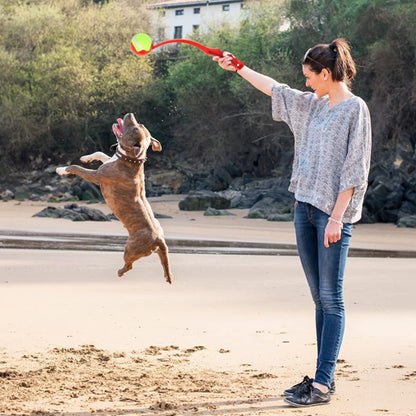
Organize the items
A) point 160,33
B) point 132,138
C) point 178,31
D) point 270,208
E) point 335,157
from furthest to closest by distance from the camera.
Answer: point 178,31
point 160,33
point 270,208
point 335,157
point 132,138

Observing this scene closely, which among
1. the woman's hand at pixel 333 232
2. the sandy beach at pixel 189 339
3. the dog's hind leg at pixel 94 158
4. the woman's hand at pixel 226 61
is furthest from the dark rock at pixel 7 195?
the woman's hand at pixel 333 232

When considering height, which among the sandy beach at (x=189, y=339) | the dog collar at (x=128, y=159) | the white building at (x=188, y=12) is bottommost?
the sandy beach at (x=189, y=339)

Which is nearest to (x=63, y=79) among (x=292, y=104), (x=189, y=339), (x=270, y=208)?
(x=270, y=208)

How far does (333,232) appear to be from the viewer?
19.5 ft

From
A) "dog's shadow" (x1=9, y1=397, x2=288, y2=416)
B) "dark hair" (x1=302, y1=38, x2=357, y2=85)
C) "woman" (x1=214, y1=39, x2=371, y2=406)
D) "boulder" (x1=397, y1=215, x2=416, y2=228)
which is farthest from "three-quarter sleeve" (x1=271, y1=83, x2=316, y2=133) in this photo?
"boulder" (x1=397, y1=215, x2=416, y2=228)

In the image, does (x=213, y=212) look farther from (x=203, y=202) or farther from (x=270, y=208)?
(x=203, y=202)

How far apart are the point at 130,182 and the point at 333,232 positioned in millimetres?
1486

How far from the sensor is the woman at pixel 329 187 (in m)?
5.97

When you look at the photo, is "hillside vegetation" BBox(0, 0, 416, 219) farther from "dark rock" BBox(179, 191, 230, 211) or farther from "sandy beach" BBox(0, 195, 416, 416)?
"sandy beach" BBox(0, 195, 416, 416)

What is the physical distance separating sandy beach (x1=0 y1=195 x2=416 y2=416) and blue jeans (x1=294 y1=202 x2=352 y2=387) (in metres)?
0.38

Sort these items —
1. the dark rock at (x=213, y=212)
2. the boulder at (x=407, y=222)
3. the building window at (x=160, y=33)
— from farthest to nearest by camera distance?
the building window at (x=160, y=33), the dark rock at (x=213, y=212), the boulder at (x=407, y=222)

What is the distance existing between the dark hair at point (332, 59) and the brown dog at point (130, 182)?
4.29 ft

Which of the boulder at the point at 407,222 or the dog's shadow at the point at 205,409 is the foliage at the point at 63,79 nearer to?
the boulder at the point at 407,222

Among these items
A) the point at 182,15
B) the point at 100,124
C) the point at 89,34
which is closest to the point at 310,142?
the point at 100,124
